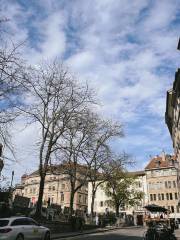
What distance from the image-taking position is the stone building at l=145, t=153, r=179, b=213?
85.6 meters

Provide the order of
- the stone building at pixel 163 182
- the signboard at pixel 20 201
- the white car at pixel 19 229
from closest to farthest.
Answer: the white car at pixel 19 229 → the signboard at pixel 20 201 → the stone building at pixel 163 182

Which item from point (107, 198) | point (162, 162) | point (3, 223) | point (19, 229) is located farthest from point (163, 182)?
point (3, 223)

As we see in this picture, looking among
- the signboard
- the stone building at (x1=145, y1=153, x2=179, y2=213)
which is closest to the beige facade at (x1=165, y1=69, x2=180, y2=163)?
the stone building at (x1=145, y1=153, x2=179, y2=213)

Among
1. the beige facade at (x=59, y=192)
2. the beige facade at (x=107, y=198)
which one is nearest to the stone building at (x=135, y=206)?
the beige facade at (x=107, y=198)

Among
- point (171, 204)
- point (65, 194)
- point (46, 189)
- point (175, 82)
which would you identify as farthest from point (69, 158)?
point (46, 189)

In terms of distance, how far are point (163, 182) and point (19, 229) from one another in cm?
7677

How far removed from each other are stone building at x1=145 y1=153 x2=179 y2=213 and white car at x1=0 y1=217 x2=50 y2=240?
2766 inches

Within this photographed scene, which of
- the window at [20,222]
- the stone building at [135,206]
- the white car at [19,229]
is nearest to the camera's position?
the white car at [19,229]

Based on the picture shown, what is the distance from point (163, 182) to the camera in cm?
8925

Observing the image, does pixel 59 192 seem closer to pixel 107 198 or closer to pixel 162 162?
pixel 107 198

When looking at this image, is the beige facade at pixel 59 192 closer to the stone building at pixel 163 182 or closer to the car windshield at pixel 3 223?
the stone building at pixel 163 182

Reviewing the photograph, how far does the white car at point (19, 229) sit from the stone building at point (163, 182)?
7026 cm

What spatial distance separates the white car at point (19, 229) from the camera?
52.9ft

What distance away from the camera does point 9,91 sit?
17.7 m
